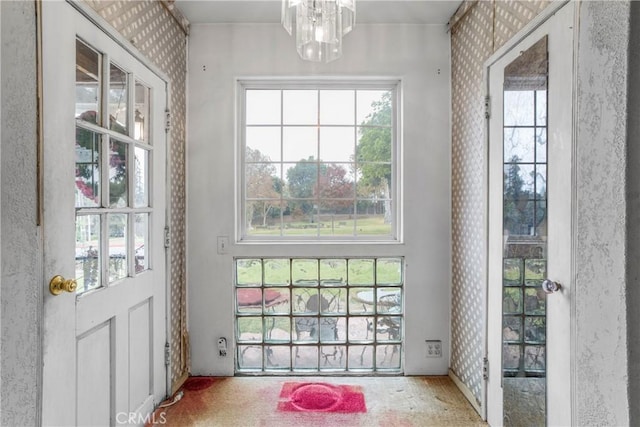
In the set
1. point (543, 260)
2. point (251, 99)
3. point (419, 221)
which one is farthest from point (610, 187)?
point (251, 99)

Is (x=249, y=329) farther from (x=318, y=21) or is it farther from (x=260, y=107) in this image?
(x=318, y=21)

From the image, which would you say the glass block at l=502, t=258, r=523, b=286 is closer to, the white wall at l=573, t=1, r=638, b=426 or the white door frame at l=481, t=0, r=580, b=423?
the white door frame at l=481, t=0, r=580, b=423

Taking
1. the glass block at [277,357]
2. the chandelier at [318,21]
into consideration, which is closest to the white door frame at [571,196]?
the chandelier at [318,21]

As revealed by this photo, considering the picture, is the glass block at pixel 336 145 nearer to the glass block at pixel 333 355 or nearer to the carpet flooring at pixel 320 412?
the glass block at pixel 333 355

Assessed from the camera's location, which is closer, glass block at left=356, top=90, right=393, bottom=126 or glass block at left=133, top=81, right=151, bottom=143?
glass block at left=133, top=81, right=151, bottom=143

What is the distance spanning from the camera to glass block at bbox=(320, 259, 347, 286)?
233 cm

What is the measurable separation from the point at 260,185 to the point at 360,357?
4.55 ft

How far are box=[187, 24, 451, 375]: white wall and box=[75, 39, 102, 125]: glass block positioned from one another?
0.87 m

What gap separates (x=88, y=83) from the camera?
53.9 inches

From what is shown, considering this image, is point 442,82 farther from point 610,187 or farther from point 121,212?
point 121,212

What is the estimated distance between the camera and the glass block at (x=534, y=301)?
4.64 feet

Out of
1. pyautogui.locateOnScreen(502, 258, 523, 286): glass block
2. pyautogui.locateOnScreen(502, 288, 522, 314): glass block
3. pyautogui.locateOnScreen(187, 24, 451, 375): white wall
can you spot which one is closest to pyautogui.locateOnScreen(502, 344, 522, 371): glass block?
pyautogui.locateOnScreen(502, 288, 522, 314): glass block

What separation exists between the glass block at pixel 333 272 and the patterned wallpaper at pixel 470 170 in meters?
0.74

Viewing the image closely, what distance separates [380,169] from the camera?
2.40 m
